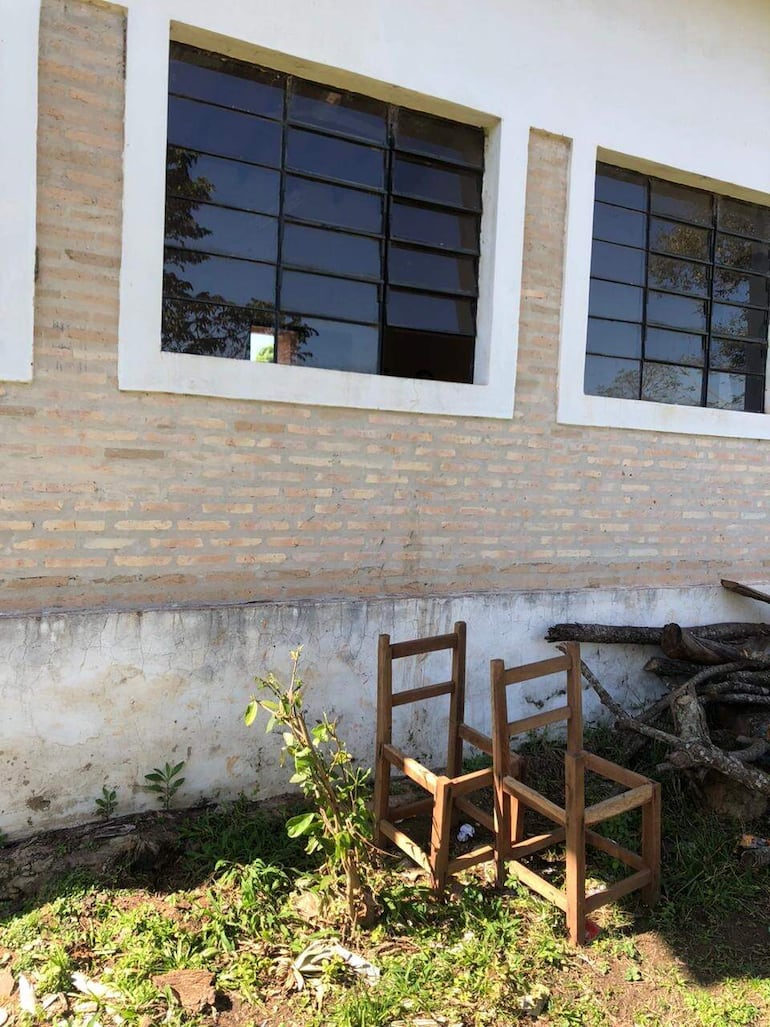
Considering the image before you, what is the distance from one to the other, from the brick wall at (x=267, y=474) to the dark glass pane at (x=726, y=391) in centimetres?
51

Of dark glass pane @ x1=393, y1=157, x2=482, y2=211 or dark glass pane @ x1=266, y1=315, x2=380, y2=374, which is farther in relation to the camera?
dark glass pane @ x1=393, y1=157, x2=482, y2=211

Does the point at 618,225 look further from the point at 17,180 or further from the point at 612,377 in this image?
the point at 17,180

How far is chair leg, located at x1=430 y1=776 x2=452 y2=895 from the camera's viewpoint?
2.96m

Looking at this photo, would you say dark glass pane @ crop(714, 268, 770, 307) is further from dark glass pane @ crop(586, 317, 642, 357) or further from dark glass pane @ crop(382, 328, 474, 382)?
dark glass pane @ crop(382, 328, 474, 382)

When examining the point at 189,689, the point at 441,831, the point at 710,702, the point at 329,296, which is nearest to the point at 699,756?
the point at 710,702

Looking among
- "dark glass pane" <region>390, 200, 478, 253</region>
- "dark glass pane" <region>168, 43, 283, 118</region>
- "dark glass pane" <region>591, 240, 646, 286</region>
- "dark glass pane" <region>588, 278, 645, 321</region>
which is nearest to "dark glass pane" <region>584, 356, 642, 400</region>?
"dark glass pane" <region>588, 278, 645, 321</region>

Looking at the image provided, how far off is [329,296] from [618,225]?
2.28 meters

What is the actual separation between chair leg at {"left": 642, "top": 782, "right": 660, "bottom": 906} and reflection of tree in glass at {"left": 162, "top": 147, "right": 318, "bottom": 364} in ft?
9.48

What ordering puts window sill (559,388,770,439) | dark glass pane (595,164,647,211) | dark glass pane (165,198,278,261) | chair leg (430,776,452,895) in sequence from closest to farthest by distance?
chair leg (430,776,452,895), dark glass pane (165,198,278,261), window sill (559,388,770,439), dark glass pane (595,164,647,211)

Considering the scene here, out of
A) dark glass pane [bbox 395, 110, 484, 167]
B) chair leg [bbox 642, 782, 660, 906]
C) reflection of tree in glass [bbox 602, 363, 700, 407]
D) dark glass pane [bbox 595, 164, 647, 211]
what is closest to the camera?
chair leg [bbox 642, 782, 660, 906]

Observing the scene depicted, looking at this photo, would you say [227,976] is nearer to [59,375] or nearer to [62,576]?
[62,576]

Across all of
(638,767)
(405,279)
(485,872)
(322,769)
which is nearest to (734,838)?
(638,767)

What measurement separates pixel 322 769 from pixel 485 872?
1.09 metres

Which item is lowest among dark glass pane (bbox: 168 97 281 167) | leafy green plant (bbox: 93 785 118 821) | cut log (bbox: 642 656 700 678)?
leafy green plant (bbox: 93 785 118 821)
